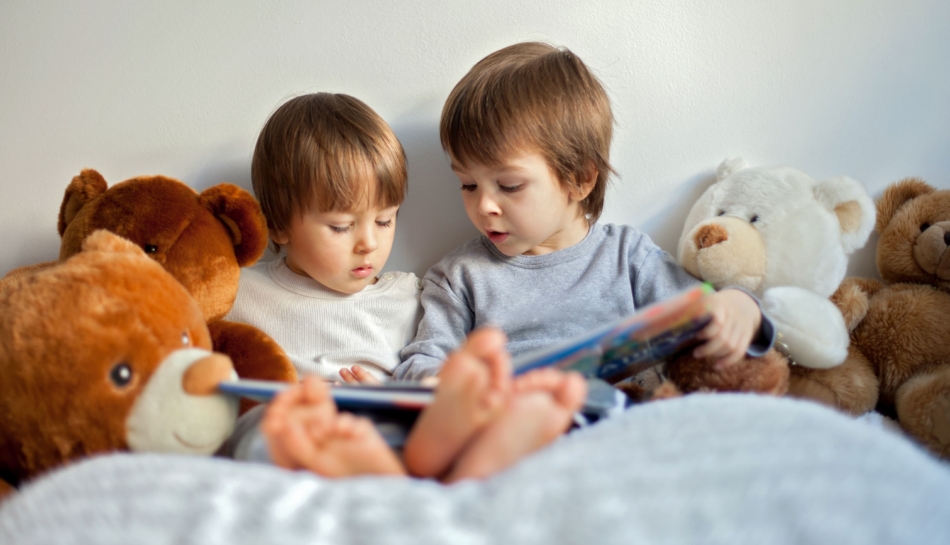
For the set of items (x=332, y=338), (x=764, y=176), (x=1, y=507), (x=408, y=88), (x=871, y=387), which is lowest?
(x=871, y=387)

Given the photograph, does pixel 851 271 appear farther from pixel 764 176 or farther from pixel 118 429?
pixel 118 429

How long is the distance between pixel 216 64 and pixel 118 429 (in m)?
0.82

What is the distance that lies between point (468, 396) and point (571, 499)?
0.12 meters

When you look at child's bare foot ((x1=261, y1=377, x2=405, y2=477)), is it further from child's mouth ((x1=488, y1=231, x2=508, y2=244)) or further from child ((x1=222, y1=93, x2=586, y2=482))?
child's mouth ((x1=488, y1=231, x2=508, y2=244))

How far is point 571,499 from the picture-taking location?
472 mm

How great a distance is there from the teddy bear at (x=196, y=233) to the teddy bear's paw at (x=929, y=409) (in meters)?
1.03

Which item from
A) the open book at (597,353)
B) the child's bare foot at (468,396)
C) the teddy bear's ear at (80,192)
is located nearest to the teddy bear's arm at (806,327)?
the open book at (597,353)

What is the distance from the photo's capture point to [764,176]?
1.11 meters

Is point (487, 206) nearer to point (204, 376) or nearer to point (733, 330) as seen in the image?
point (733, 330)

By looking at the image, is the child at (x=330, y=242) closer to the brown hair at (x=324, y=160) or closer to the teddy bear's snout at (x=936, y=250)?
the brown hair at (x=324, y=160)

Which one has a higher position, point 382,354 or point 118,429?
point 118,429

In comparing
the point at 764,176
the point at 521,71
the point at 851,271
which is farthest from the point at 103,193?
the point at 851,271

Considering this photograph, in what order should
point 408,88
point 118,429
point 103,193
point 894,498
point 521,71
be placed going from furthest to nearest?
point 408,88, point 521,71, point 103,193, point 118,429, point 894,498

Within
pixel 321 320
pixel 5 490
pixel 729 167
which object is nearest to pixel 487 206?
pixel 321 320
